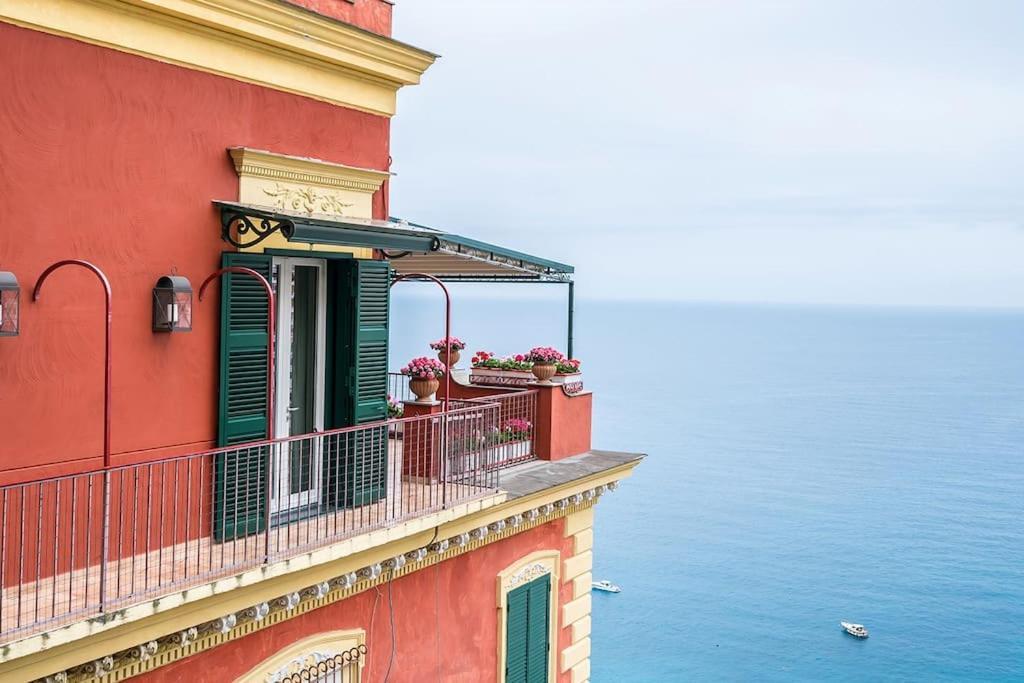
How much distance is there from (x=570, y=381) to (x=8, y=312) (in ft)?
25.5

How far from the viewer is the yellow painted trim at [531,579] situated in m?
11.6

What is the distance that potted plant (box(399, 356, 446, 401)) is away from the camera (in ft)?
38.3

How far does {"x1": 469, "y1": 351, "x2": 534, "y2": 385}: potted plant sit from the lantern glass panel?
25.5 feet

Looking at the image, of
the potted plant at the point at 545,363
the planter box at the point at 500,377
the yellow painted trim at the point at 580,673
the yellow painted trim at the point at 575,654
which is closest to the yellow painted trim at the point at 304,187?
the potted plant at the point at 545,363

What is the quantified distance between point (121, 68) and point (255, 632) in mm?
4385

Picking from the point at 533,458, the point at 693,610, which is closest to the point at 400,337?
the point at 693,610

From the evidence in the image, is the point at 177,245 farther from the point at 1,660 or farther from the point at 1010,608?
the point at 1010,608

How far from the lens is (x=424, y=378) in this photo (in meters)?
11.7

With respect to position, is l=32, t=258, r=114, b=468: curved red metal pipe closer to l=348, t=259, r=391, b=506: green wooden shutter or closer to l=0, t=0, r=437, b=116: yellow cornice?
l=0, t=0, r=437, b=116: yellow cornice

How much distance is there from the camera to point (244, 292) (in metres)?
8.81

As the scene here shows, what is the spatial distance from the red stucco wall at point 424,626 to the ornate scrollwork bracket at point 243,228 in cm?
313

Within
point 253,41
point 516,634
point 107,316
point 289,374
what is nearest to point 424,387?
point 289,374

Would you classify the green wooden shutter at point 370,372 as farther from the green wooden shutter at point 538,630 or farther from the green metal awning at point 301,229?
the green wooden shutter at point 538,630

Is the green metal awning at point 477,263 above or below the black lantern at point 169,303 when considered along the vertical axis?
above
